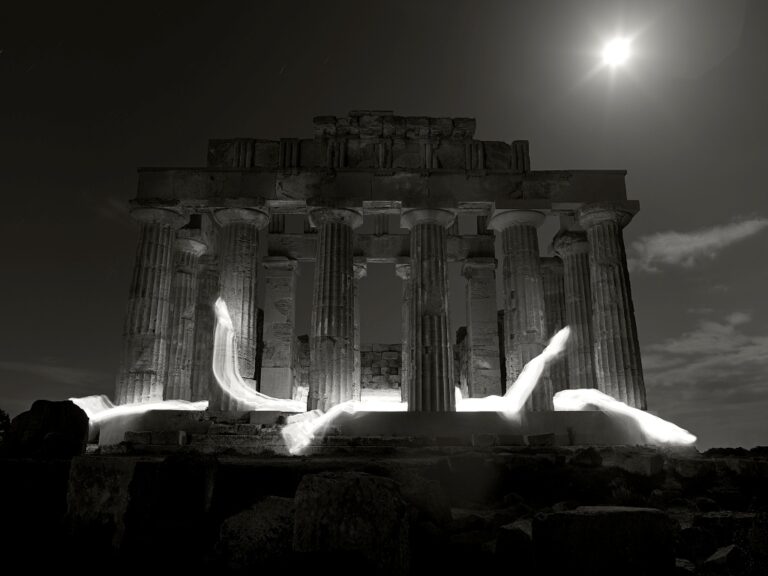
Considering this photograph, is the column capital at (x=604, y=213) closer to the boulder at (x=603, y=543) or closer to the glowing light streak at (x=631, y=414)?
the glowing light streak at (x=631, y=414)

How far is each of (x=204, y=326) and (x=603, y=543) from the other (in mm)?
17891

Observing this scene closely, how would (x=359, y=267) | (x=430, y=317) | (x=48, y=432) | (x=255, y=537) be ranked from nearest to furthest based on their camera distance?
1. (x=255, y=537)
2. (x=48, y=432)
3. (x=430, y=317)
4. (x=359, y=267)

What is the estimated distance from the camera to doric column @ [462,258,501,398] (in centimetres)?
2098

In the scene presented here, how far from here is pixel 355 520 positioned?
4.62 metres

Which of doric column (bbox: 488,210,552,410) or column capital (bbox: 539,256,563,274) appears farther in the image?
column capital (bbox: 539,256,563,274)

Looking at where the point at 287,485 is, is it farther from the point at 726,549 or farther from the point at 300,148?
the point at 300,148

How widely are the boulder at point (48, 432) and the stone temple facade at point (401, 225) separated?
7863 millimetres

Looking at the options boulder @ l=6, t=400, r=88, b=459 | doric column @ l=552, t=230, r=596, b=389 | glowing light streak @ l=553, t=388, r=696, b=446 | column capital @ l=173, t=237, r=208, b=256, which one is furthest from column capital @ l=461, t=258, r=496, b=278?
boulder @ l=6, t=400, r=88, b=459

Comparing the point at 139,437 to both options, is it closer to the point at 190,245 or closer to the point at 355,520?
the point at 190,245

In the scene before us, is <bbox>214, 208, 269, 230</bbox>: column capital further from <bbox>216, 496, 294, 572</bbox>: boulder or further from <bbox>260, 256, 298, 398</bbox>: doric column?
<bbox>216, 496, 294, 572</bbox>: boulder

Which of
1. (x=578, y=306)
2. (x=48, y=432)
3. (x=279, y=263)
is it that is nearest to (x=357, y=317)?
(x=279, y=263)

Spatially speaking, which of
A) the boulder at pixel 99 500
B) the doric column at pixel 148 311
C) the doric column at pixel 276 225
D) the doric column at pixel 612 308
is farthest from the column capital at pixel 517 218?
the boulder at pixel 99 500

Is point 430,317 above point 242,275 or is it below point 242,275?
below

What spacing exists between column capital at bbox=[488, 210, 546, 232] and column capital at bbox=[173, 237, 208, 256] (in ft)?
32.9
